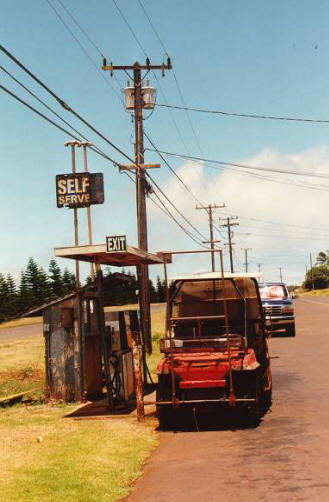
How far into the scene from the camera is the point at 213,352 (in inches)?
432

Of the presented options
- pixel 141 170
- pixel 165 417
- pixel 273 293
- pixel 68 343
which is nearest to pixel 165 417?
pixel 165 417

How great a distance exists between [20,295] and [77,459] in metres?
89.7

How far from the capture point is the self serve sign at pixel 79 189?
18562 millimetres

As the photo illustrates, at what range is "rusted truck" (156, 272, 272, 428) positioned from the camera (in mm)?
10273

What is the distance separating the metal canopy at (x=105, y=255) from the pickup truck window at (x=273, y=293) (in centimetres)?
1512

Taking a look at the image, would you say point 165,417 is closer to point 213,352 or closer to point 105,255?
point 213,352

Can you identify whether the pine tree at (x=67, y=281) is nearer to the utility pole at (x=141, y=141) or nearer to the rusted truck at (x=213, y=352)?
the utility pole at (x=141, y=141)

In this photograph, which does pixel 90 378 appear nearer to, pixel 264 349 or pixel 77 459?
pixel 264 349

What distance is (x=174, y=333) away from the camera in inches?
487

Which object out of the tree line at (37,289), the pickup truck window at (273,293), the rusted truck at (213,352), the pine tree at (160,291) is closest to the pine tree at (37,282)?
the tree line at (37,289)

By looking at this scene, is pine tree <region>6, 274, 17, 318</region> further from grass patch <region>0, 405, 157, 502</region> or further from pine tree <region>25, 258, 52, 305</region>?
grass patch <region>0, 405, 157, 502</region>

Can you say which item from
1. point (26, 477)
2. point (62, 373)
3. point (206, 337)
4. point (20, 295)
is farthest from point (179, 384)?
point (20, 295)

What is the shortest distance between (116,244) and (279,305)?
17210mm

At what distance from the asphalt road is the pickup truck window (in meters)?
16.1
